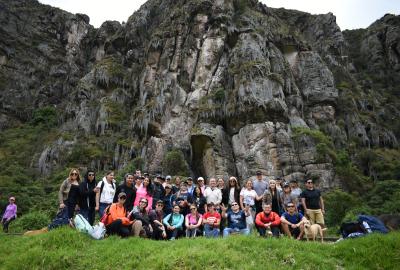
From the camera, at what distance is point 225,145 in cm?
3603

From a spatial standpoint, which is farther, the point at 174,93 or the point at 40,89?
the point at 40,89

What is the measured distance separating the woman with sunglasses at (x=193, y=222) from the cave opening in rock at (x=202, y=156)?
76.0 feet

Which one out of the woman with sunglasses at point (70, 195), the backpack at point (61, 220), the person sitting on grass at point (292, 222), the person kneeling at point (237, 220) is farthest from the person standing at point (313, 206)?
the backpack at point (61, 220)

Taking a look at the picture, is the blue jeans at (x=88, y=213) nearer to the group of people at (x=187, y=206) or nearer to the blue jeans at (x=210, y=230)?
the group of people at (x=187, y=206)

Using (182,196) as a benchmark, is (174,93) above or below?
above

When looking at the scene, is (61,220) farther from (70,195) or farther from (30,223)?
(30,223)

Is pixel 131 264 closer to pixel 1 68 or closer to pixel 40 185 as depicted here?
pixel 40 185

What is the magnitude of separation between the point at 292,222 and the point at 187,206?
3277 millimetres

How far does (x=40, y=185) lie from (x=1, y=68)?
38037 millimetres

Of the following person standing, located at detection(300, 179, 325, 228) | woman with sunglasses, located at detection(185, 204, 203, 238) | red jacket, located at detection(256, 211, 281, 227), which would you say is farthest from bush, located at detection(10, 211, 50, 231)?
person standing, located at detection(300, 179, 325, 228)

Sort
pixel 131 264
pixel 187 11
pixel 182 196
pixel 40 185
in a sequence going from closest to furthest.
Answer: pixel 131 264 < pixel 182 196 < pixel 40 185 < pixel 187 11

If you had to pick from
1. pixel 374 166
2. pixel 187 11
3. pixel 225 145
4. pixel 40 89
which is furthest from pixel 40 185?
pixel 374 166

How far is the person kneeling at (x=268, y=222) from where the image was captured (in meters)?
11.0

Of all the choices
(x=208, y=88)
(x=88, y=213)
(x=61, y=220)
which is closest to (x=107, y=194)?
(x=88, y=213)
